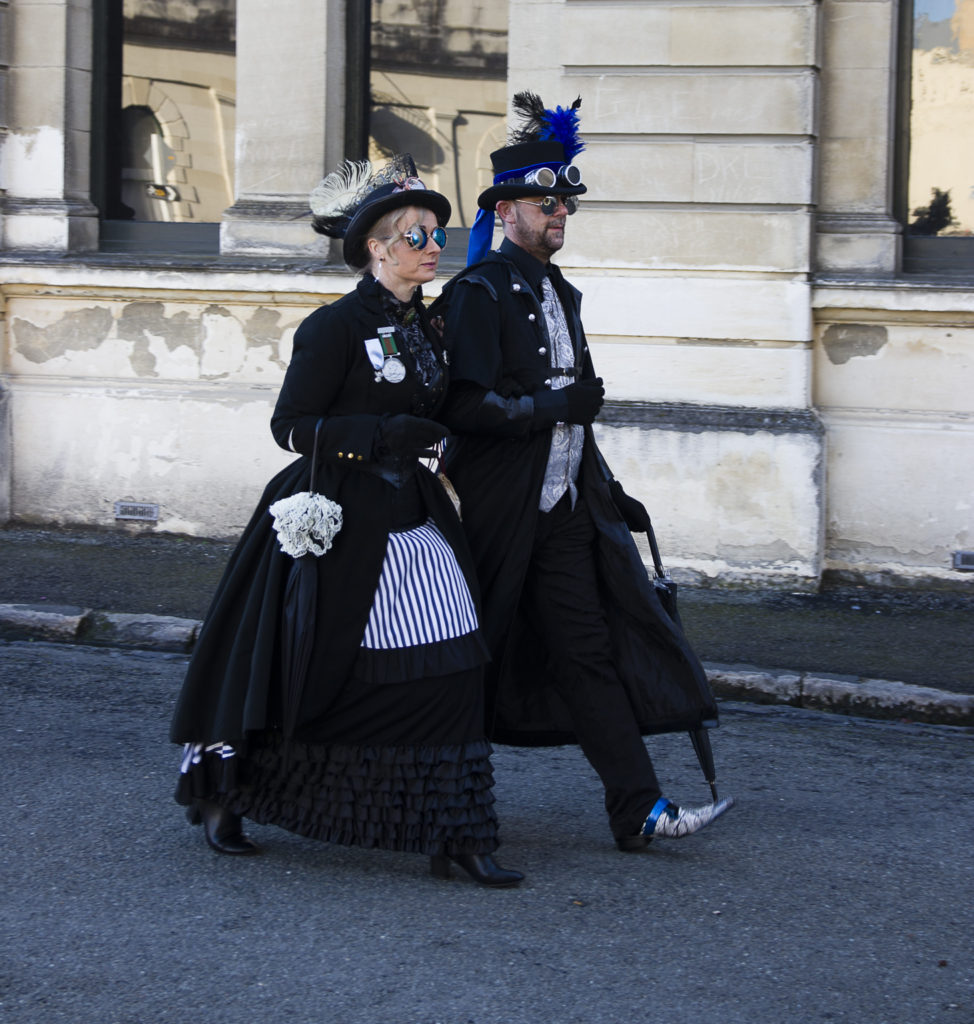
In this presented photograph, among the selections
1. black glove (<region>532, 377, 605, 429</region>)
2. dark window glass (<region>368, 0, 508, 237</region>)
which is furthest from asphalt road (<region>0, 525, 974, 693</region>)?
dark window glass (<region>368, 0, 508, 237</region>)

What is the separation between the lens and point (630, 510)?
4.43 meters

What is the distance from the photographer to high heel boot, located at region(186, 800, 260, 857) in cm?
410

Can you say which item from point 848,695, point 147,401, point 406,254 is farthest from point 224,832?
point 147,401

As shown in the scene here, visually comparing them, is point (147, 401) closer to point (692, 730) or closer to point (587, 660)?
point (587, 660)

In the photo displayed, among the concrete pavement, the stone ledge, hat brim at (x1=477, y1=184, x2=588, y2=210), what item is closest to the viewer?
hat brim at (x1=477, y1=184, x2=588, y2=210)

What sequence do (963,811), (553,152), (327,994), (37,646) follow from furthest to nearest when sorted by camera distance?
(37,646) < (963,811) < (553,152) < (327,994)

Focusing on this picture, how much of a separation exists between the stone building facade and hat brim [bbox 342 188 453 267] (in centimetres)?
400

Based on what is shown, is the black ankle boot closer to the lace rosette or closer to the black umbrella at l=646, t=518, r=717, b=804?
the black umbrella at l=646, t=518, r=717, b=804

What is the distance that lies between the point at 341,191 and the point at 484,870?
186 centimetres

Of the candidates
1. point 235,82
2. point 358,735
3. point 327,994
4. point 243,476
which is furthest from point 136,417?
point 327,994

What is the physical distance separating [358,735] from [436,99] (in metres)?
6.08

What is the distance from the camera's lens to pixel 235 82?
915cm

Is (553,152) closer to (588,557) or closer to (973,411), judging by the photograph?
(588,557)

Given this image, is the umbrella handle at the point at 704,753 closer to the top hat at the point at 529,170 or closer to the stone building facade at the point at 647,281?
the top hat at the point at 529,170
